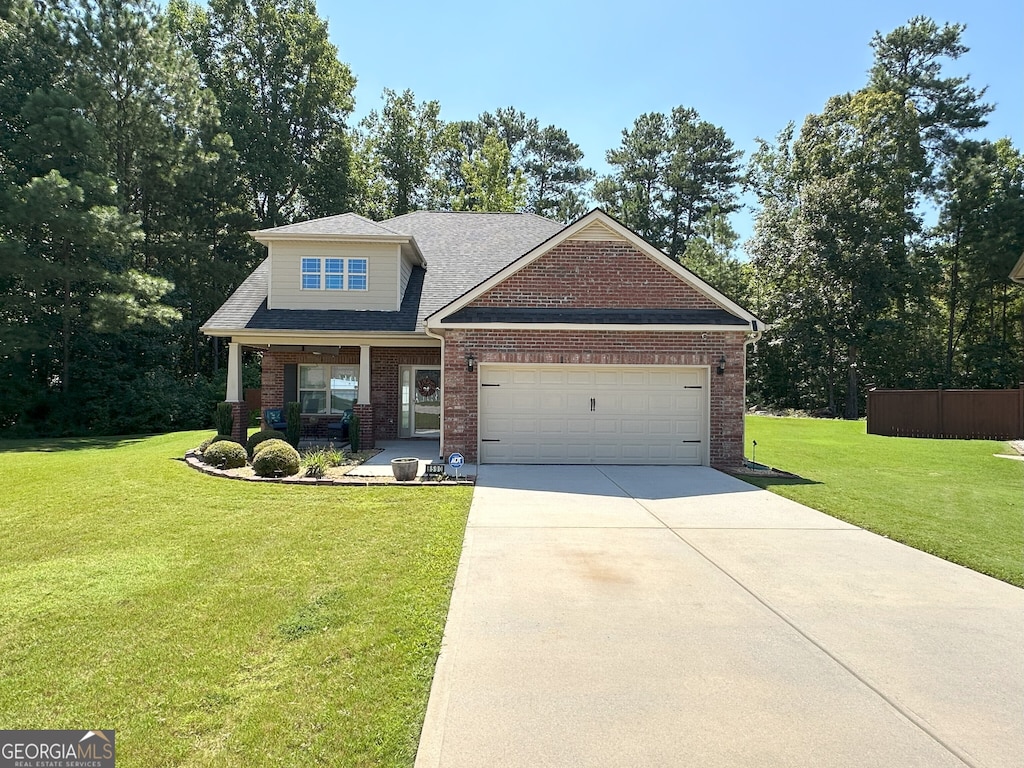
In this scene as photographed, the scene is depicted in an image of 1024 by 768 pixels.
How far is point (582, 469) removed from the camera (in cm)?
1184

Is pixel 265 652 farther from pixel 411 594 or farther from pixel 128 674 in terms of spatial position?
pixel 411 594

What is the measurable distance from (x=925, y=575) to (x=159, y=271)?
30.8 meters

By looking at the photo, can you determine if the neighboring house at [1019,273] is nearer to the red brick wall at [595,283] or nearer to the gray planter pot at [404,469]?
the red brick wall at [595,283]

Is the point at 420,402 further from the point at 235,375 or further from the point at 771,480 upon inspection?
the point at 771,480

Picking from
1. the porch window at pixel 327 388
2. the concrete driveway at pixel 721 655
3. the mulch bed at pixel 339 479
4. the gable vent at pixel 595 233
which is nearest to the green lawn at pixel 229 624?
the concrete driveway at pixel 721 655

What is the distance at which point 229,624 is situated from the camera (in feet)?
14.2

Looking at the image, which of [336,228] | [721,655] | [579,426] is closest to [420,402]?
[336,228]

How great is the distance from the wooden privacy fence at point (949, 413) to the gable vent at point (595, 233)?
13.9m

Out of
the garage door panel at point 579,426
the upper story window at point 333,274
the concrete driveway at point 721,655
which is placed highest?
the upper story window at point 333,274

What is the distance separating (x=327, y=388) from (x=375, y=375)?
155cm

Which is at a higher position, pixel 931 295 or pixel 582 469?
pixel 931 295

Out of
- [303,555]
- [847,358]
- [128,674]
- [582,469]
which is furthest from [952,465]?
[847,358]

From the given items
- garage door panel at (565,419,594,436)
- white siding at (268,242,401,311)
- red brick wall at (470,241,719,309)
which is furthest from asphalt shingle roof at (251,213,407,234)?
garage door panel at (565,419,594,436)

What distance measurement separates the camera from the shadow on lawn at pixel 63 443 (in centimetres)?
1603
